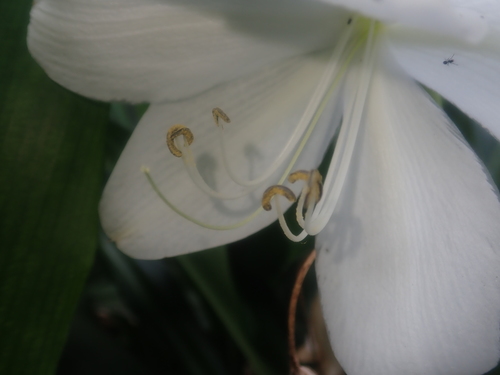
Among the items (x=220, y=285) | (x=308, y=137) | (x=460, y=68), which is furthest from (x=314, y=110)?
(x=220, y=285)

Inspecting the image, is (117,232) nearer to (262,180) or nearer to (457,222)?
(262,180)

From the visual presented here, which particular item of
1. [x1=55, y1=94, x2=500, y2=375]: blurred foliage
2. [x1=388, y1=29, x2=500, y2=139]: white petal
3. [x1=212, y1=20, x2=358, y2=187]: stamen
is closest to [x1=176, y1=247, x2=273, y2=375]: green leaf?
[x1=55, y1=94, x2=500, y2=375]: blurred foliage

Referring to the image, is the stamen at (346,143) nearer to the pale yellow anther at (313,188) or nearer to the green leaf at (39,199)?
the pale yellow anther at (313,188)

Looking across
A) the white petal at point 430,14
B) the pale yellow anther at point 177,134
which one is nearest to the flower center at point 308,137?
the pale yellow anther at point 177,134

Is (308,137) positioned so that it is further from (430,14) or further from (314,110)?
(430,14)

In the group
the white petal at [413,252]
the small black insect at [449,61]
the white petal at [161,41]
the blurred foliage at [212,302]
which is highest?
the small black insect at [449,61]

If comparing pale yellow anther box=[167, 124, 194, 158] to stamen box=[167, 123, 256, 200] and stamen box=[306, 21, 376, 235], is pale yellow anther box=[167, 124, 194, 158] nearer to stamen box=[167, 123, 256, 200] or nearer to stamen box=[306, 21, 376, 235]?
stamen box=[167, 123, 256, 200]

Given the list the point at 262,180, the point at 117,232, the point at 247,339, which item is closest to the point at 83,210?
the point at 117,232
